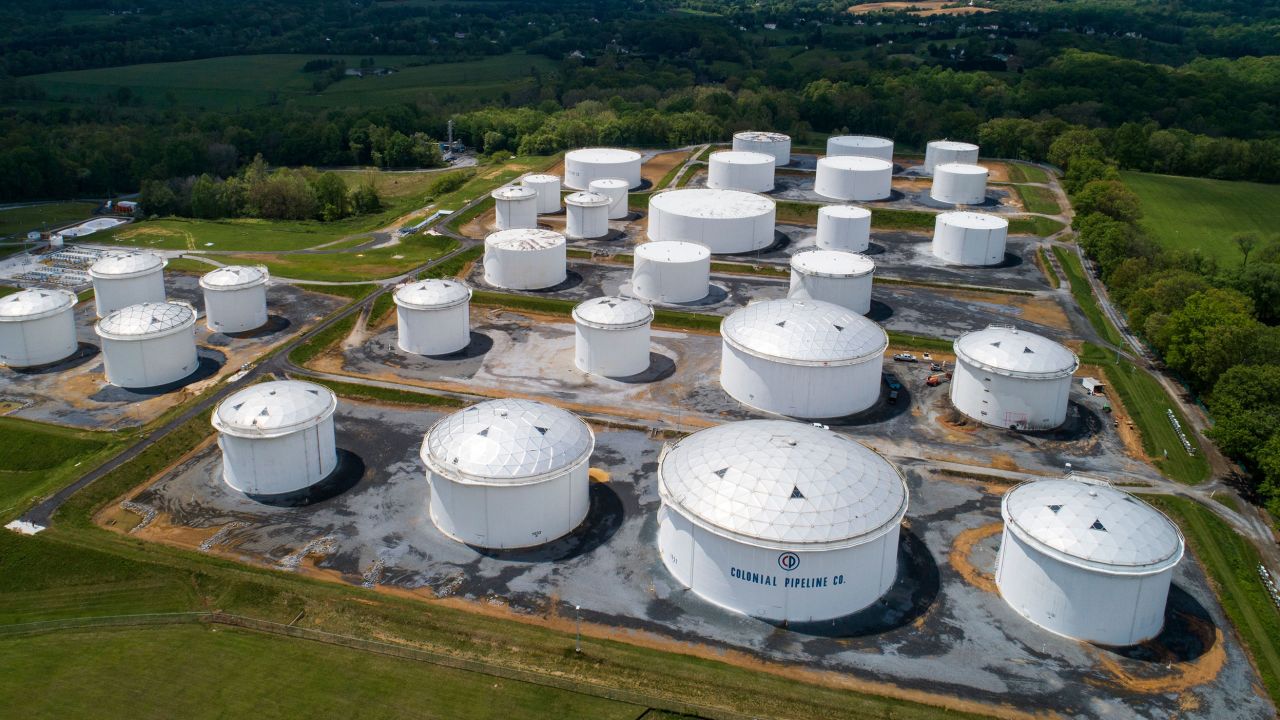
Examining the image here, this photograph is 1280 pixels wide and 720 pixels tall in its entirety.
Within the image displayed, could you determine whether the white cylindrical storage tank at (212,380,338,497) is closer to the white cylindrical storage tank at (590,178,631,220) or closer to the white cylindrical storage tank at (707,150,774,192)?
the white cylindrical storage tank at (590,178,631,220)

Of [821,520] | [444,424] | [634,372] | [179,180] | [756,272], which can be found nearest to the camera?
[821,520]

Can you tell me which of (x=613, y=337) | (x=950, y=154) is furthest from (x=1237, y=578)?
(x=950, y=154)

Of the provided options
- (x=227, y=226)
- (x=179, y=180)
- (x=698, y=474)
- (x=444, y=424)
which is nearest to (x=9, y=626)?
(x=444, y=424)

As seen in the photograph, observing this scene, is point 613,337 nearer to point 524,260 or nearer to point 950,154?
point 524,260

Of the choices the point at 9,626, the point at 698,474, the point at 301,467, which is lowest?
the point at 9,626

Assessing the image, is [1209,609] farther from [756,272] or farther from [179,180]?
[179,180]

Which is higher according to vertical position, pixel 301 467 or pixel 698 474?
pixel 698 474
